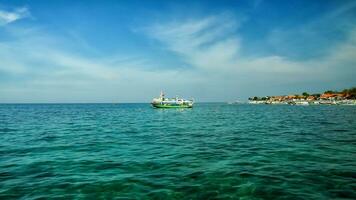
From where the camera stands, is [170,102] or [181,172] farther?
[170,102]

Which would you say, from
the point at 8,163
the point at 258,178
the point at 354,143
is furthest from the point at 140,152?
the point at 354,143

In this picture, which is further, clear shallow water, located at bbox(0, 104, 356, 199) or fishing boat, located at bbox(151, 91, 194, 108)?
fishing boat, located at bbox(151, 91, 194, 108)

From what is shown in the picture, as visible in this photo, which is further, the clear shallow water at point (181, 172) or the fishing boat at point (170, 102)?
the fishing boat at point (170, 102)

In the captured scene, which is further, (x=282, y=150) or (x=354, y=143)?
(x=354, y=143)

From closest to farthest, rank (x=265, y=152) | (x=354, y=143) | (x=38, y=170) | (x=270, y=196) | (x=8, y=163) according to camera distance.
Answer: (x=270, y=196), (x=38, y=170), (x=8, y=163), (x=265, y=152), (x=354, y=143)

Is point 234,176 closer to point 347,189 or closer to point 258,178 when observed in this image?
point 258,178

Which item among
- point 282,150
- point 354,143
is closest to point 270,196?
point 282,150

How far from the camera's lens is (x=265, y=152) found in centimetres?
1712

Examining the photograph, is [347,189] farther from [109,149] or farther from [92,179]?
[109,149]

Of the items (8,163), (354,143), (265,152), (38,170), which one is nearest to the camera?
(38,170)

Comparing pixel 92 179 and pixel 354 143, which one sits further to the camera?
pixel 354 143

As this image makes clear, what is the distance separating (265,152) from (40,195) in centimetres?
1286

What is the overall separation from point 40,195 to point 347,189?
10.9m

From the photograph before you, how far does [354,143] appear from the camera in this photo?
66.0 ft
